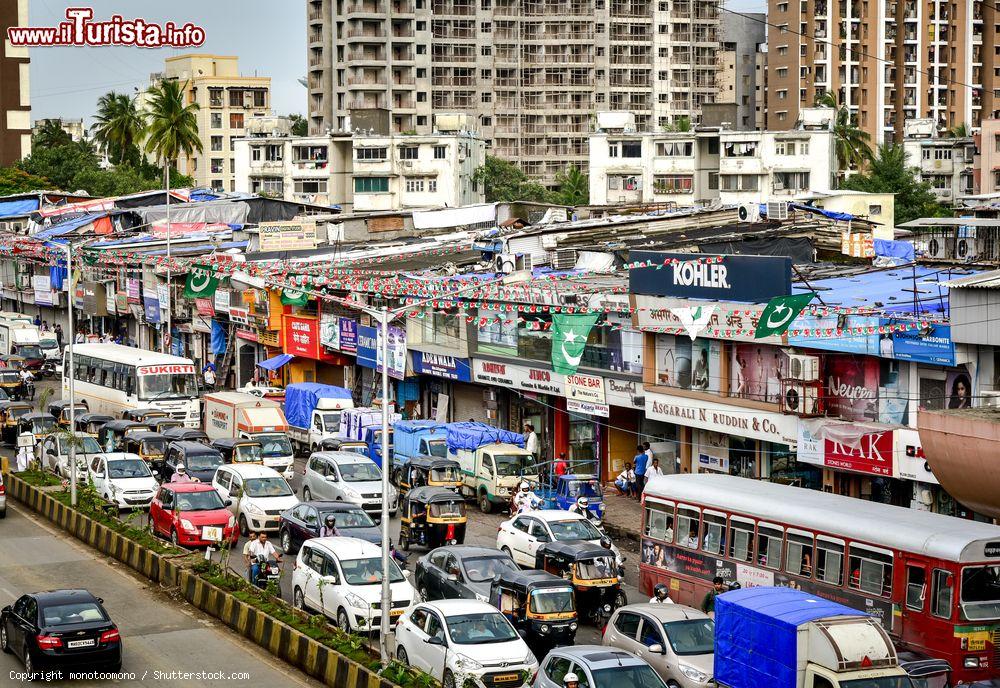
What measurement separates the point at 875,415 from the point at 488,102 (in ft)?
354

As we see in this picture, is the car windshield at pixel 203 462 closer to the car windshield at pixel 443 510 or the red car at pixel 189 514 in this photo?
the red car at pixel 189 514

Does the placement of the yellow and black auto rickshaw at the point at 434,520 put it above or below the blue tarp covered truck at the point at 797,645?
below

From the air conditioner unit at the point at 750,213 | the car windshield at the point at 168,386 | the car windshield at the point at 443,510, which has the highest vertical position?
the air conditioner unit at the point at 750,213

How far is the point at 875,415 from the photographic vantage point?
33.3 meters

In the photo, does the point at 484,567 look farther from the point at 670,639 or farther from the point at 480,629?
the point at 670,639

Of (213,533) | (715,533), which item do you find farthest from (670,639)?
(213,533)

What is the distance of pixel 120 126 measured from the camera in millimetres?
128250

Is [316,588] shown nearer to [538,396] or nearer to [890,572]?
[890,572]

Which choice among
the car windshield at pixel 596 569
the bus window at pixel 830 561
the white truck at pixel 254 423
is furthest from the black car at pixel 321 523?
the bus window at pixel 830 561

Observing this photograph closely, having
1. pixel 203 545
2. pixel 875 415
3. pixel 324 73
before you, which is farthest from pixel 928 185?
pixel 203 545

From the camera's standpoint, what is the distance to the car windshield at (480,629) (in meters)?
22.3

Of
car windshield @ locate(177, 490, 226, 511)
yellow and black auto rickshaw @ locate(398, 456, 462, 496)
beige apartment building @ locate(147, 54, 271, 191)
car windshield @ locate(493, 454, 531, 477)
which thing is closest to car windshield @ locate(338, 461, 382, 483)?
yellow and black auto rickshaw @ locate(398, 456, 462, 496)

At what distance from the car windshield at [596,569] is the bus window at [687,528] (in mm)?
1501

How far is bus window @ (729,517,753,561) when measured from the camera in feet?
86.9
